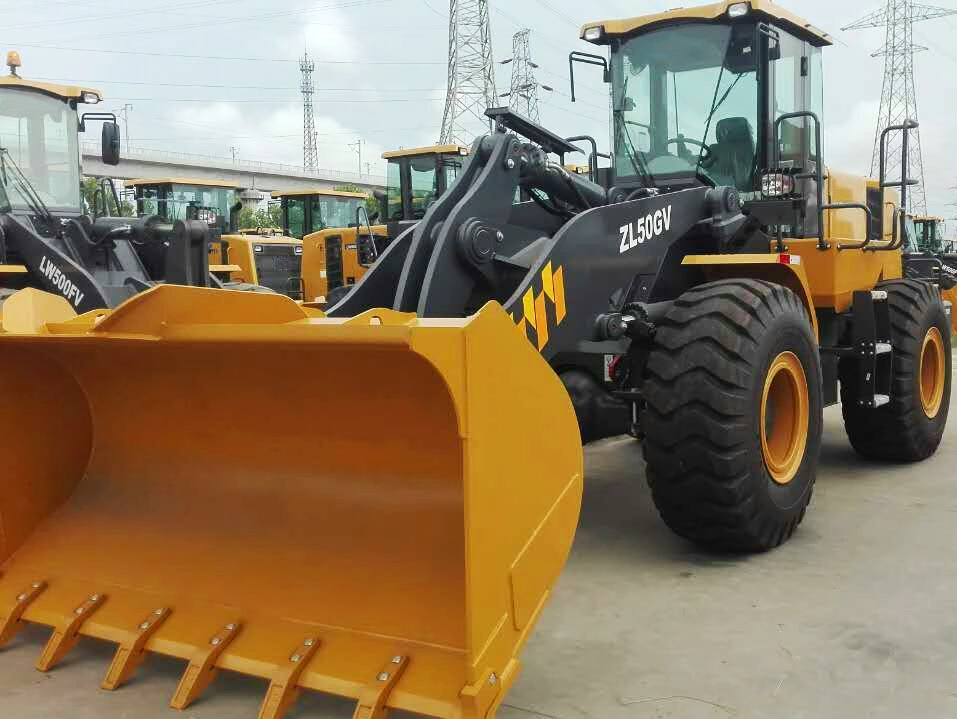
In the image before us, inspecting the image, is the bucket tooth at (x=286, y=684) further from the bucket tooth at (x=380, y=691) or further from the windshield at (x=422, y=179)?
the windshield at (x=422, y=179)

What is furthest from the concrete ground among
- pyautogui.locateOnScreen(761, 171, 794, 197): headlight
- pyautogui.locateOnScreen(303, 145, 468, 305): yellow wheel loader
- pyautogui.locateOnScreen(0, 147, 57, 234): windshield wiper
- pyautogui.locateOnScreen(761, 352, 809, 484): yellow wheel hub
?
pyautogui.locateOnScreen(303, 145, 468, 305): yellow wheel loader

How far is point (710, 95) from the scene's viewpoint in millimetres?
5355

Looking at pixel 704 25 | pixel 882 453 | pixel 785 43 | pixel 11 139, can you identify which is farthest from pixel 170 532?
pixel 11 139

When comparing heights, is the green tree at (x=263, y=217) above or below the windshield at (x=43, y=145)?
above

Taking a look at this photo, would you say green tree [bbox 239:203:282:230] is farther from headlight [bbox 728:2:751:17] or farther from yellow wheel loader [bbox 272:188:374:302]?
headlight [bbox 728:2:751:17]

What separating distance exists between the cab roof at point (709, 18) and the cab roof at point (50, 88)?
538 centimetres

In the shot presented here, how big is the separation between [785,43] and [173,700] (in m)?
4.74

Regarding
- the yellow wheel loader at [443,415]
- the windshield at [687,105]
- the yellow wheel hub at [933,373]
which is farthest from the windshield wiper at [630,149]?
the yellow wheel hub at [933,373]

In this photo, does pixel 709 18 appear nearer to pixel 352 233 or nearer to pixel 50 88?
pixel 50 88

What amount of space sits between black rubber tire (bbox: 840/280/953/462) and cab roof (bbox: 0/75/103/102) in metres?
7.16

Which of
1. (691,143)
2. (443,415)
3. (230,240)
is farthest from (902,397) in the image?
(230,240)

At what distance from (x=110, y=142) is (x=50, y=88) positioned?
0.92m

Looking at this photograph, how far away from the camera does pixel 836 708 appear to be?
2832mm

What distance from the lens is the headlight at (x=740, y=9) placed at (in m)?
5.09
